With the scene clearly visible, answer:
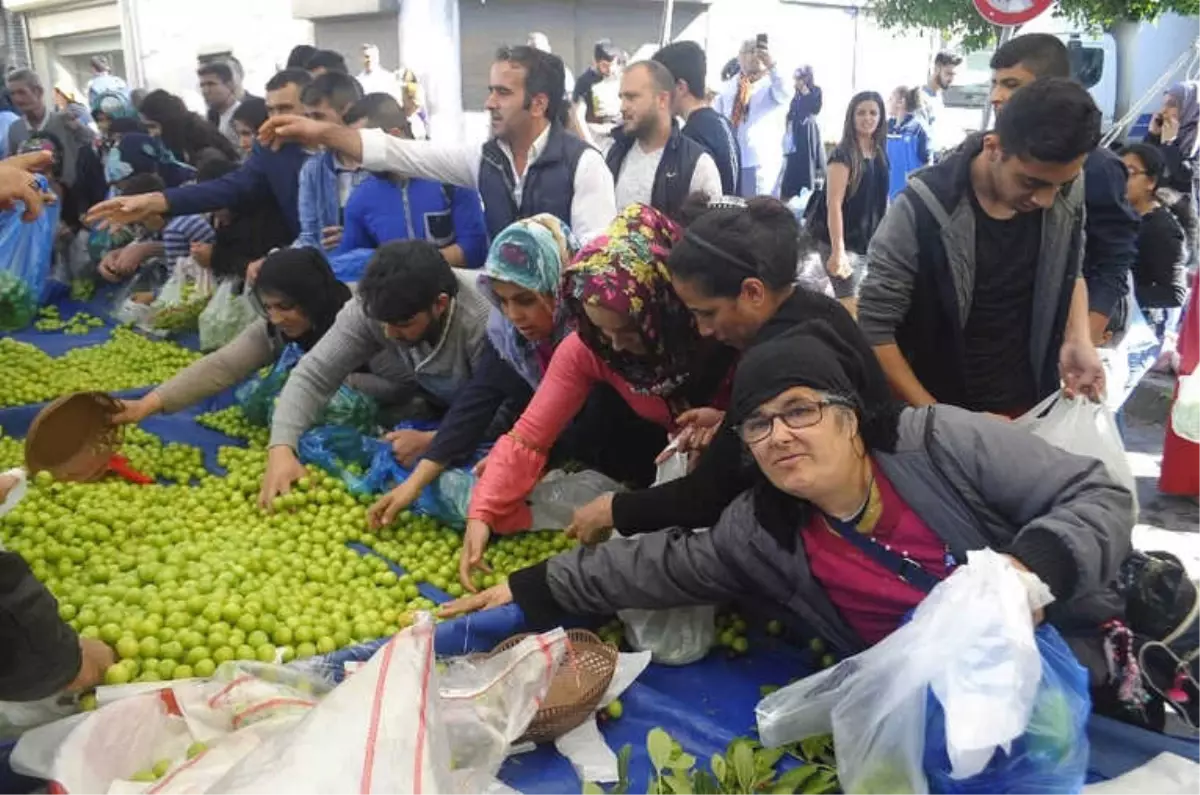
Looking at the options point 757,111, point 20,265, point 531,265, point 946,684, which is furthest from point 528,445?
point 757,111

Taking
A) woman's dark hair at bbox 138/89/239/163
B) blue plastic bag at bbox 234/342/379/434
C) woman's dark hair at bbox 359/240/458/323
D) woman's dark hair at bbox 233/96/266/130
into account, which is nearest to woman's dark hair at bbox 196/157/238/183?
woman's dark hair at bbox 233/96/266/130

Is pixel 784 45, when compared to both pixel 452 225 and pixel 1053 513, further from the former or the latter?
pixel 1053 513

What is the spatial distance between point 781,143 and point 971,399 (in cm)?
638

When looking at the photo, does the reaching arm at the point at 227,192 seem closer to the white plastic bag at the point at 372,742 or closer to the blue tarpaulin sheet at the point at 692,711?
the blue tarpaulin sheet at the point at 692,711

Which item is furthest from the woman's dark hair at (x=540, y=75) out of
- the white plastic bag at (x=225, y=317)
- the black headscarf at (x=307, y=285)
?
the white plastic bag at (x=225, y=317)

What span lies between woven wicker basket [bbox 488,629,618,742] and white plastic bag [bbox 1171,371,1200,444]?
7.46 ft

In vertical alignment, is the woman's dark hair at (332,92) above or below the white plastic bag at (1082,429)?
above

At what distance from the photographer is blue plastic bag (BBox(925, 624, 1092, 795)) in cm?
156

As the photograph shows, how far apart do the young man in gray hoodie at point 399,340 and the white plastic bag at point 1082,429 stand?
1.69 metres

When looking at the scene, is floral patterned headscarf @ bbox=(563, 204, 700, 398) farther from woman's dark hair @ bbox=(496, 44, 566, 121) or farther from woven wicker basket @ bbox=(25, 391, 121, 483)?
woven wicker basket @ bbox=(25, 391, 121, 483)

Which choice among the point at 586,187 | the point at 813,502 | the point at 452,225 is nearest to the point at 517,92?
the point at 586,187

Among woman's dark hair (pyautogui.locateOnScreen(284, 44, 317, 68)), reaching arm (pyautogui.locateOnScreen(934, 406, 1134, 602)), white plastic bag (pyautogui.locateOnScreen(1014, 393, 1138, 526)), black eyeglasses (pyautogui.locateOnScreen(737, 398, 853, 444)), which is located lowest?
white plastic bag (pyautogui.locateOnScreen(1014, 393, 1138, 526))

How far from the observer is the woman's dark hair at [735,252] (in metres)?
2.16

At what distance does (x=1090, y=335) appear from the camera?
110 inches
